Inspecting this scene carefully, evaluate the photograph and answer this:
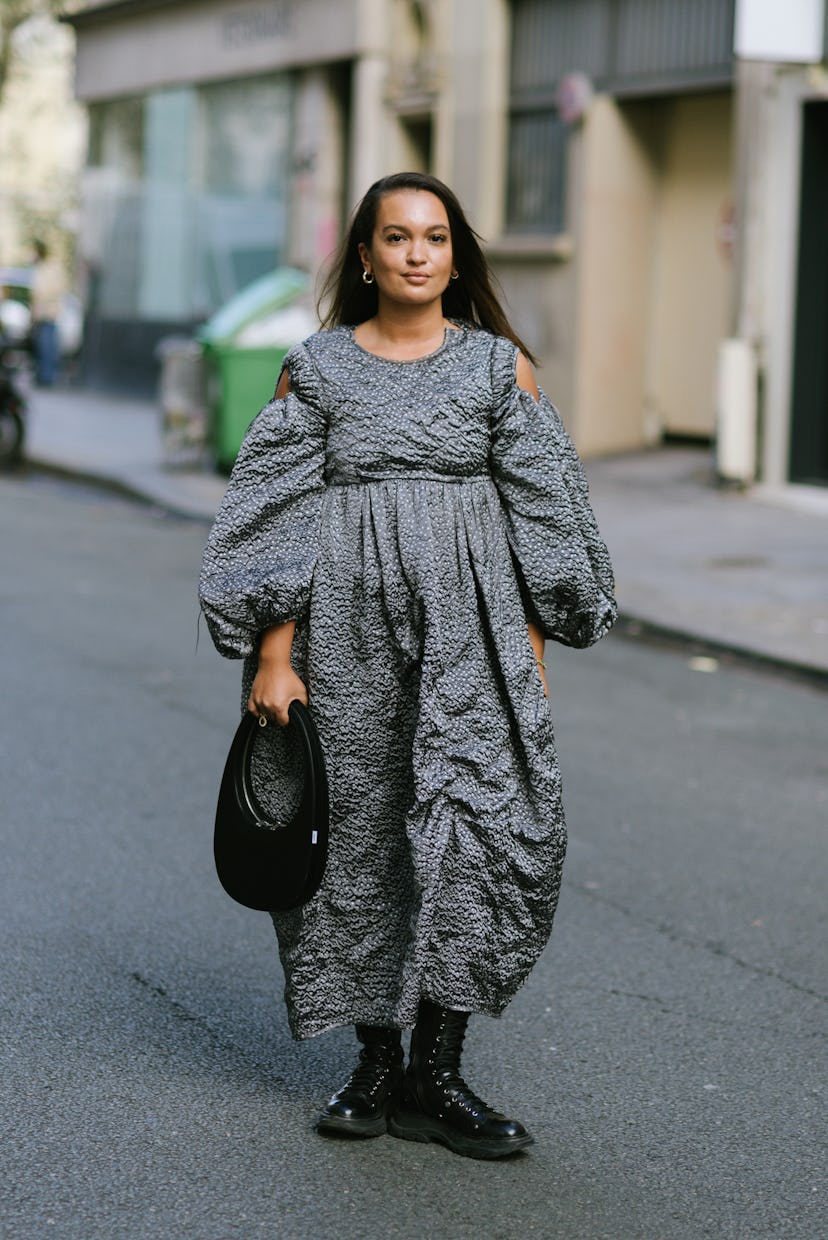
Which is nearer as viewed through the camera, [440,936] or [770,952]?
[440,936]

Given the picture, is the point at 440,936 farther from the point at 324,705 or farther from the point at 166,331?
the point at 166,331

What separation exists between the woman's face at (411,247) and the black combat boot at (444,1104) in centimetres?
135

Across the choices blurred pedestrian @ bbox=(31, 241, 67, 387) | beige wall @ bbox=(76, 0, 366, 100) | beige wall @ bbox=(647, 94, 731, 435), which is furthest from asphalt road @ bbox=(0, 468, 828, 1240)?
blurred pedestrian @ bbox=(31, 241, 67, 387)

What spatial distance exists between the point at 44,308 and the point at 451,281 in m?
21.2

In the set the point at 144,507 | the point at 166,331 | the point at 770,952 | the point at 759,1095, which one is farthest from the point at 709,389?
the point at 759,1095

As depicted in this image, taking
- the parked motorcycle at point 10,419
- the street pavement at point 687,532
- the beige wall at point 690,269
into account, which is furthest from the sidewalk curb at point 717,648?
the parked motorcycle at point 10,419

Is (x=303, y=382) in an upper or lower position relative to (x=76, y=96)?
lower

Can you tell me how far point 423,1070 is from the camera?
3863mm

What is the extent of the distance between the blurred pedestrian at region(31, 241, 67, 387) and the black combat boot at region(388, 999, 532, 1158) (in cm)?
2047

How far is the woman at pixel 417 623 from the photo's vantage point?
3.75 metres

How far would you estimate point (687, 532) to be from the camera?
44.8 ft

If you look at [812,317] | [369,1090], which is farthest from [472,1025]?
[812,317]

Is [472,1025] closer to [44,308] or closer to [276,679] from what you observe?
[276,679]

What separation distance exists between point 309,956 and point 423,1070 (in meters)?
0.31
